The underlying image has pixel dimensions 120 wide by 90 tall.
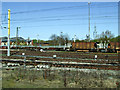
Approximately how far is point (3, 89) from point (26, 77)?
1983 mm

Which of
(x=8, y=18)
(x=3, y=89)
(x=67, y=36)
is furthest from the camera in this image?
(x=67, y=36)

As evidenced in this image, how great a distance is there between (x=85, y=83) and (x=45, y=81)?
75.0 inches

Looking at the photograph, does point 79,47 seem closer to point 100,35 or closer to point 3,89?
point 100,35

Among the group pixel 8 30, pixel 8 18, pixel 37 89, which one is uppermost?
pixel 8 18

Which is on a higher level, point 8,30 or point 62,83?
point 8,30

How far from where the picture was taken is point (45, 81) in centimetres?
679

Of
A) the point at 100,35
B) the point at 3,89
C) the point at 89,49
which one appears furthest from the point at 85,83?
the point at 100,35

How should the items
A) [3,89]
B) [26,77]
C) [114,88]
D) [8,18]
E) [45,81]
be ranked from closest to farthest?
[3,89] < [114,88] < [45,81] < [26,77] < [8,18]

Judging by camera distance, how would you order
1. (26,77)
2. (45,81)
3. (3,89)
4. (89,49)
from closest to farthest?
1. (3,89)
2. (45,81)
3. (26,77)
4. (89,49)

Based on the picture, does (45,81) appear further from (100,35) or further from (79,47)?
(100,35)

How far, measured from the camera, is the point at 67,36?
81812 mm

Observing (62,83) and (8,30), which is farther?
(8,30)

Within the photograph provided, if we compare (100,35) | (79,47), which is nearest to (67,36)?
(100,35)

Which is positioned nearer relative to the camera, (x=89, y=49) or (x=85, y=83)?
(x=85, y=83)
